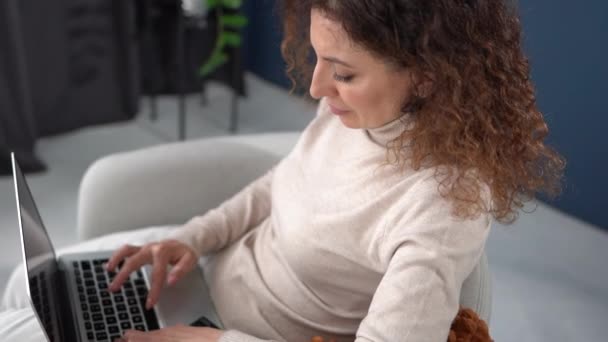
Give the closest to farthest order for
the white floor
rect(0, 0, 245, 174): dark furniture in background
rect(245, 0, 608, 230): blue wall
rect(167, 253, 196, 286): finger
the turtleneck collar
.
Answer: the turtleneck collar < rect(167, 253, 196, 286): finger < the white floor < rect(245, 0, 608, 230): blue wall < rect(0, 0, 245, 174): dark furniture in background

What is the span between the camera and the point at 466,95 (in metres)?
0.90

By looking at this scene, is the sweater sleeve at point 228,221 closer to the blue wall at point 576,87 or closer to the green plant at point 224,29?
the blue wall at point 576,87

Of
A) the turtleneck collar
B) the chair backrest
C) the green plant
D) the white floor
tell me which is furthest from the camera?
the green plant

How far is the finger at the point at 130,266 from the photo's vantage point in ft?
3.86

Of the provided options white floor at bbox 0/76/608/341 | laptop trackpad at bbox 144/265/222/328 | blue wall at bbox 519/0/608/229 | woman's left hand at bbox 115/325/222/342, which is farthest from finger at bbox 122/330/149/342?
blue wall at bbox 519/0/608/229

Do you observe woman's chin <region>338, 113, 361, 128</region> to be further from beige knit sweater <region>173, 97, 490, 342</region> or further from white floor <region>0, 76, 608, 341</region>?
white floor <region>0, 76, 608, 341</region>

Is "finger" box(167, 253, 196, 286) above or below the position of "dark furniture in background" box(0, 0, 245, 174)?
above

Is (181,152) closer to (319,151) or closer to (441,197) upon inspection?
(319,151)

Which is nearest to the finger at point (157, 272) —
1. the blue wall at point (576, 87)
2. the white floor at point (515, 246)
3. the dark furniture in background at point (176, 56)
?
the white floor at point (515, 246)

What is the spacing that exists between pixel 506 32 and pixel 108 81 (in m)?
2.01

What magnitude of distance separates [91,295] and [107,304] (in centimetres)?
3

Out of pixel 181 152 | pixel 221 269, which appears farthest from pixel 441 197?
pixel 181 152

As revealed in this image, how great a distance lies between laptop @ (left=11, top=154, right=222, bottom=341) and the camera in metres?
1.03

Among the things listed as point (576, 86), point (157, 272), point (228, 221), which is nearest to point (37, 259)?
point (157, 272)
